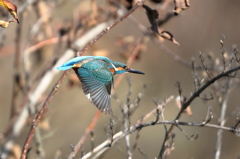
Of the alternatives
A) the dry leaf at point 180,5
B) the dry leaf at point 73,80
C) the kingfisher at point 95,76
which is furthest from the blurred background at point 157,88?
the dry leaf at point 180,5

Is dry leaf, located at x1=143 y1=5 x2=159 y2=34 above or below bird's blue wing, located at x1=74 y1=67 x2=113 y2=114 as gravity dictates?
above

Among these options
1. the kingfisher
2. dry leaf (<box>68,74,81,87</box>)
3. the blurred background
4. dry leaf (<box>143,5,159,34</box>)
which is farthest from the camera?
the blurred background

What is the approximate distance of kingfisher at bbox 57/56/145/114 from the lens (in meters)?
2.21

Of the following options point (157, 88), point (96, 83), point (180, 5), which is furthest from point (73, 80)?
point (157, 88)

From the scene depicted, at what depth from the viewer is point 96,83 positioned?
7.46 feet

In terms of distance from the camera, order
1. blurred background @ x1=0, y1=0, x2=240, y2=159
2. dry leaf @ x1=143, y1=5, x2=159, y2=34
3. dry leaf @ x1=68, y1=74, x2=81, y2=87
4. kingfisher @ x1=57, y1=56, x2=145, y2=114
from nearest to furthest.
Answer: kingfisher @ x1=57, y1=56, x2=145, y2=114 < dry leaf @ x1=143, y1=5, x2=159, y2=34 < dry leaf @ x1=68, y1=74, x2=81, y2=87 < blurred background @ x1=0, y1=0, x2=240, y2=159

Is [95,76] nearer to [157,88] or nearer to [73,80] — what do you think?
[73,80]

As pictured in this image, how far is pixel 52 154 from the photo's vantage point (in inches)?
259

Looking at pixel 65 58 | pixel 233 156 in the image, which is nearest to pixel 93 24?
pixel 65 58

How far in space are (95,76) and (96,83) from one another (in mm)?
33

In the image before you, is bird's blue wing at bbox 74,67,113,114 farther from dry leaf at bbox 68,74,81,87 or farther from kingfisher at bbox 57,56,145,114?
dry leaf at bbox 68,74,81,87

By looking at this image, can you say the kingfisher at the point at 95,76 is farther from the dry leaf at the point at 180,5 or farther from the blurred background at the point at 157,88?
the blurred background at the point at 157,88

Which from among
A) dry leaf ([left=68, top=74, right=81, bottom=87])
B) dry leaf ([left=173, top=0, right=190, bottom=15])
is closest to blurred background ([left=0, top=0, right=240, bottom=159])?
dry leaf ([left=68, top=74, right=81, bottom=87])

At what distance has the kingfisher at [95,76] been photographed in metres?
2.21
